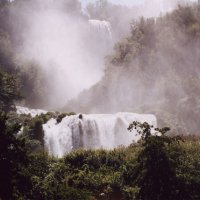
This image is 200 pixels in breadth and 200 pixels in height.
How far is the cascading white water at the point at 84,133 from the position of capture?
27.6 metres

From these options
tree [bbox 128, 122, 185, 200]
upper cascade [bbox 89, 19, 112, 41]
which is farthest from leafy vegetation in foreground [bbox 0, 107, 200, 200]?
upper cascade [bbox 89, 19, 112, 41]

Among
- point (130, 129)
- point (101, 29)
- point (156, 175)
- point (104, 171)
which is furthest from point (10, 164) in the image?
point (101, 29)

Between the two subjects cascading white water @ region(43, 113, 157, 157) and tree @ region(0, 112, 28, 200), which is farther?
Result: cascading white water @ region(43, 113, 157, 157)

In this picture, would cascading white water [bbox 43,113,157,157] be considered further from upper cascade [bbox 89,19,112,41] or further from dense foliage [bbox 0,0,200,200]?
upper cascade [bbox 89,19,112,41]

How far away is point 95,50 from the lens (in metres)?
69.4

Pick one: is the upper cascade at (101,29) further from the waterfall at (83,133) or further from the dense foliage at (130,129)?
the waterfall at (83,133)

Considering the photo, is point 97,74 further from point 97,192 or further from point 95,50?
point 97,192

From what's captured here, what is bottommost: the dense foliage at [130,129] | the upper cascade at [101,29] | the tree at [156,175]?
the tree at [156,175]

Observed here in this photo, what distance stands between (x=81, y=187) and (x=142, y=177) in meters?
6.18

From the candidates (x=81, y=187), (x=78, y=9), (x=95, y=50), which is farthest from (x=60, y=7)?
(x=81, y=187)

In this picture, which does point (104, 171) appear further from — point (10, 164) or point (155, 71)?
point (155, 71)

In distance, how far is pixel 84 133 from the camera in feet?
91.1

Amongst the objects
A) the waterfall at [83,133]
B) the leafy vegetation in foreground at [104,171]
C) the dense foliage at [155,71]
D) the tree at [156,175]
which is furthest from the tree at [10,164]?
the dense foliage at [155,71]

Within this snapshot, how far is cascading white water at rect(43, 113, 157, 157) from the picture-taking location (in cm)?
2759
